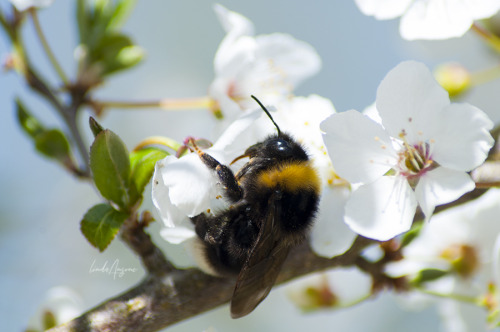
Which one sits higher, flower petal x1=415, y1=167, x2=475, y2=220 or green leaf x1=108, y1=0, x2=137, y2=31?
green leaf x1=108, y1=0, x2=137, y2=31

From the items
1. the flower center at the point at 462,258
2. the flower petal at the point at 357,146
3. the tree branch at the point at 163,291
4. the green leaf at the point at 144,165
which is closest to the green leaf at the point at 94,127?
the green leaf at the point at 144,165

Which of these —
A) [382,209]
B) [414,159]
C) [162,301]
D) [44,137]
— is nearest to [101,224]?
[162,301]

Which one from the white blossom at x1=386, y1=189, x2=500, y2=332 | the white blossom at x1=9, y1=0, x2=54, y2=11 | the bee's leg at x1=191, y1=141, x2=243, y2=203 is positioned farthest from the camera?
the white blossom at x1=386, y1=189, x2=500, y2=332

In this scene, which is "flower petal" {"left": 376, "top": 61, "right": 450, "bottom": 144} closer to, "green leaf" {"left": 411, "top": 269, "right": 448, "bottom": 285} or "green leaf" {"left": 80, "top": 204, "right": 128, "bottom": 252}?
"green leaf" {"left": 411, "top": 269, "right": 448, "bottom": 285}

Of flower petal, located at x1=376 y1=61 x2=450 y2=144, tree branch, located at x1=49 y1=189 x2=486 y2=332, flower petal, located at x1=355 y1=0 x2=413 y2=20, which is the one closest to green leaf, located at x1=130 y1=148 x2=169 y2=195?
tree branch, located at x1=49 y1=189 x2=486 y2=332

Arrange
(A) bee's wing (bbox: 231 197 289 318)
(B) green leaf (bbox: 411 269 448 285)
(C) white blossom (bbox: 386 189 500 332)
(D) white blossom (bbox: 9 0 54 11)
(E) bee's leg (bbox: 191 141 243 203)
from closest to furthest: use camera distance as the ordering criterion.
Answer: (A) bee's wing (bbox: 231 197 289 318)
(E) bee's leg (bbox: 191 141 243 203)
(D) white blossom (bbox: 9 0 54 11)
(B) green leaf (bbox: 411 269 448 285)
(C) white blossom (bbox: 386 189 500 332)

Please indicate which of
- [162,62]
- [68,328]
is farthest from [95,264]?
[162,62]

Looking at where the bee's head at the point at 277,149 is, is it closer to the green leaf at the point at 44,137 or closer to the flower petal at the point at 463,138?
the flower petal at the point at 463,138
